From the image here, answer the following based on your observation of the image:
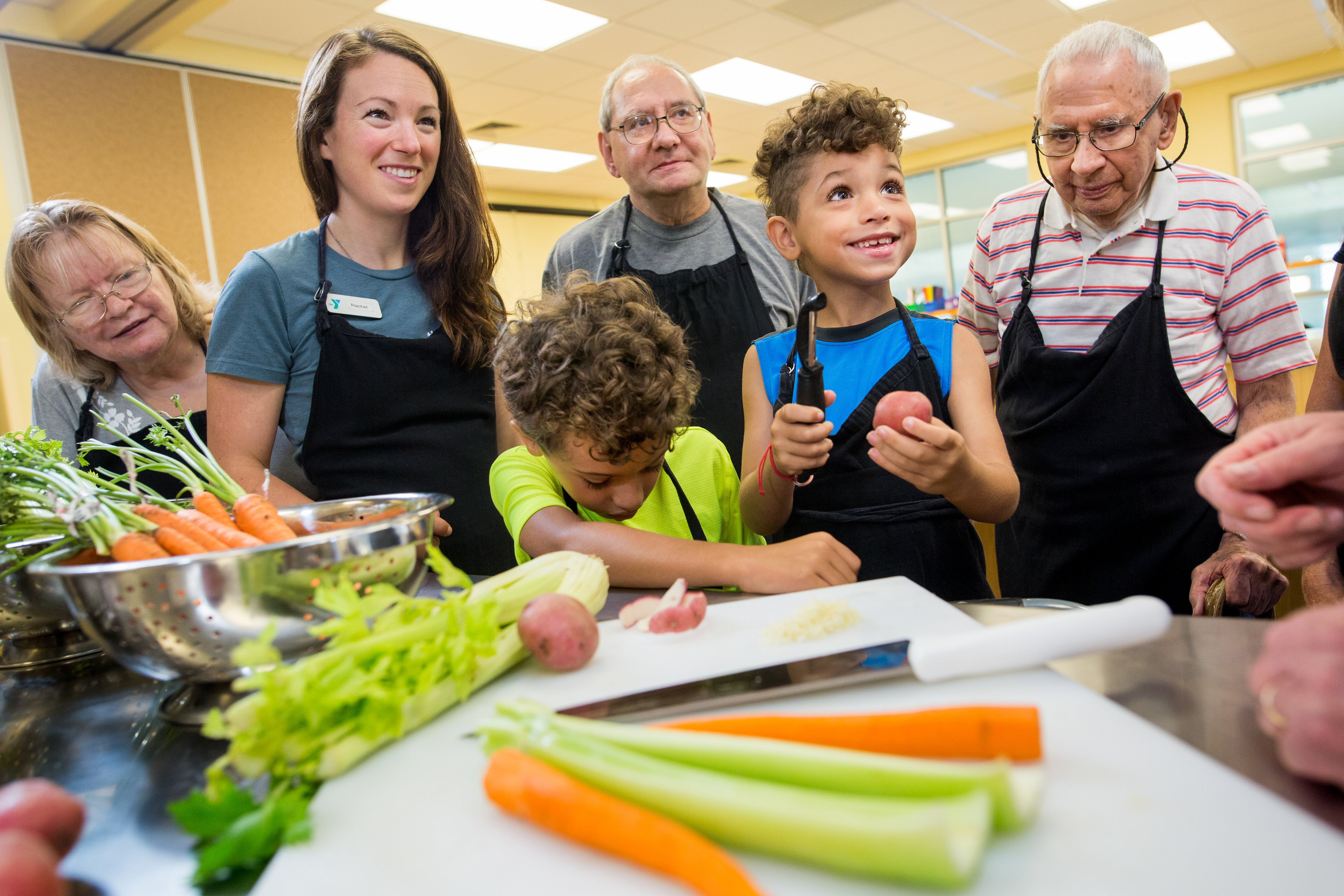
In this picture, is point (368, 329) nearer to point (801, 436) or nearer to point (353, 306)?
point (353, 306)

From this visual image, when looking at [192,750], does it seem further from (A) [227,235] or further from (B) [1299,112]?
(B) [1299,112]

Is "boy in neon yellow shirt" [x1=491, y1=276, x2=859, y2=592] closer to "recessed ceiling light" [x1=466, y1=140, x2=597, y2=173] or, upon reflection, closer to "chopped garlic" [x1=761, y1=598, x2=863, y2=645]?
"chopped garlic" [x1=761, y1=598, x2=863, y2=645]

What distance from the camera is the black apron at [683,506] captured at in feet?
5.29

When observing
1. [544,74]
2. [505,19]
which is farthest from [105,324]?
[544,74]

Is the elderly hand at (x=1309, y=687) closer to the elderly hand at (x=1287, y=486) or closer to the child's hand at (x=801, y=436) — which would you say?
the elderly hand at (x=1287, y=486)

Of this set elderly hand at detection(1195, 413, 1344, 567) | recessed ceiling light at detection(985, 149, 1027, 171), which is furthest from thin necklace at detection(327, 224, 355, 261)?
recessed ceiling light at detection(985, 149, 1027, 171)

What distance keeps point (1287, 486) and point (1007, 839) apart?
508 millimetres

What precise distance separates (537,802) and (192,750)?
44 centimetres

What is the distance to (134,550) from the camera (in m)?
0.88

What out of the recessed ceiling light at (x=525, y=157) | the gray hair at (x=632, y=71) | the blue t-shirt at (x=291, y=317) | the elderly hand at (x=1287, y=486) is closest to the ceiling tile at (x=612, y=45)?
the recessed ceiling light at (x=525, y=157)

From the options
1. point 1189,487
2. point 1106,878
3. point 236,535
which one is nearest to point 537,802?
point 1106,878

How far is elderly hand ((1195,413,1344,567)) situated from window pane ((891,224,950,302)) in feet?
39.8

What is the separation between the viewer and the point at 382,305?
6.02 ft

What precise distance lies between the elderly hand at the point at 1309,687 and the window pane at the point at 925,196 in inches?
504
